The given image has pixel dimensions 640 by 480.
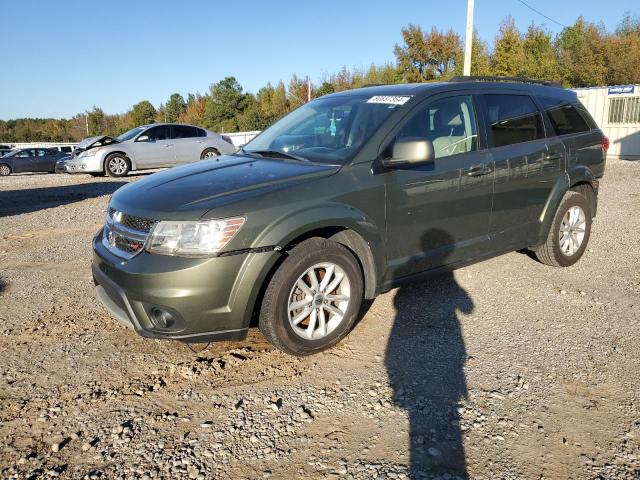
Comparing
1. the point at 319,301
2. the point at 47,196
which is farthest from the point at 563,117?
the point at 47,196

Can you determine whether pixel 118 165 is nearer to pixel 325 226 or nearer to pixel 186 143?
pixel 186 143

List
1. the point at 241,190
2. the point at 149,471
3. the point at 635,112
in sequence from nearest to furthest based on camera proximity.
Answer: the point at 149,471 → the point at 241,190 → the point at 635,112

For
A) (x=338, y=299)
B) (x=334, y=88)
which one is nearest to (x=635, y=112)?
(x=338, y=299)

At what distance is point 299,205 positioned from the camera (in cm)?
325

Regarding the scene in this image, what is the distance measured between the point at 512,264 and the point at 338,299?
2779 millimetres

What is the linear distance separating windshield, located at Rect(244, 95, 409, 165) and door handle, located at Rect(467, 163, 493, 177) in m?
0.81

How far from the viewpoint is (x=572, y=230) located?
5.34 meters

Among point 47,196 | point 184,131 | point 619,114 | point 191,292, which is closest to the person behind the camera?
point 191,292

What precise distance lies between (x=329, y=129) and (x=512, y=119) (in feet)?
5.74

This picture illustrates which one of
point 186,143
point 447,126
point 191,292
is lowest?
point 191,292

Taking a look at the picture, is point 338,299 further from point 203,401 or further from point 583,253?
point 583,253

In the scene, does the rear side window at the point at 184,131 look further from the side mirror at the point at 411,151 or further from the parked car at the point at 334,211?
the side mirror at the point at 411,151

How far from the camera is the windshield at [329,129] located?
378 centimetres

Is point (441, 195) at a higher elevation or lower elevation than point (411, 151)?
lower
